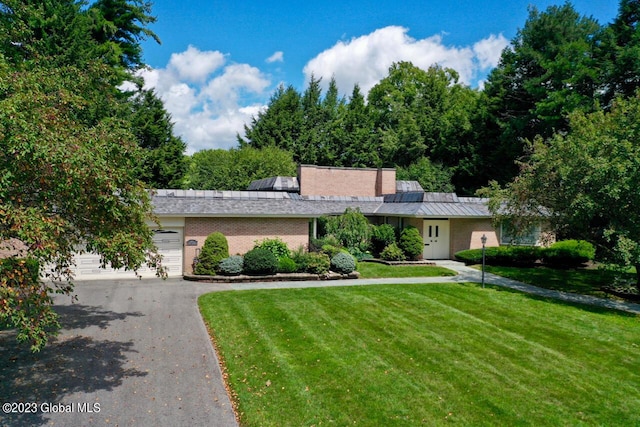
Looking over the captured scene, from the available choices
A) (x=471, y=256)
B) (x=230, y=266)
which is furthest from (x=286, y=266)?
(x=471, y=256)

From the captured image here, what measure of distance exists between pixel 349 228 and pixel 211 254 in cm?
840

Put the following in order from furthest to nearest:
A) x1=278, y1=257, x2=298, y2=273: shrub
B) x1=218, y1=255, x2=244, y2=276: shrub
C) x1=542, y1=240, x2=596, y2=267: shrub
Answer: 1. x1=542, y1=240, x2=596, y2=267: shrub
2. x1=278, y1=257, x2=298, y2=273: shrub
3. x1=218, y1=255, x2=244, y2=276: shrub

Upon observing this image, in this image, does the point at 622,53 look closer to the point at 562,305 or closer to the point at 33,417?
the point at 562,305

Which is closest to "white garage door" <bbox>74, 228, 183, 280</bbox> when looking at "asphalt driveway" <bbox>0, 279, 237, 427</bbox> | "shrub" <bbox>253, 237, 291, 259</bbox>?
"shrub" <bbox>253, 237, 291, 259</bbox>

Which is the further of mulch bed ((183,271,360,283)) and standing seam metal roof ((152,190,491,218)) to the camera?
standing seam metal roof ((152,190,491,218))

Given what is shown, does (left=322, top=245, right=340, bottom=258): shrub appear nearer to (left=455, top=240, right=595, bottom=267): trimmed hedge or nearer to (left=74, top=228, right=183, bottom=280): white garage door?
(left=74, top=228, right=183, bottom=280): white garage door

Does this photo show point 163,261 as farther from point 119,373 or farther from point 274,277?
point 119,373

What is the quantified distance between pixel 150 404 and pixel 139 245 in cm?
270

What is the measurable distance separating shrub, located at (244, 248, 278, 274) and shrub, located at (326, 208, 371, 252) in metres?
5.76

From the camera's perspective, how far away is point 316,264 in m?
19.2

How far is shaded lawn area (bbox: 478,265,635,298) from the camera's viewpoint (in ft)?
59.8

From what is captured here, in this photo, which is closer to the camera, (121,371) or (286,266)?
(121,371)

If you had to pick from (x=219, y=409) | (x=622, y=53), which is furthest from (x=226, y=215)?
(x=622, y=53)

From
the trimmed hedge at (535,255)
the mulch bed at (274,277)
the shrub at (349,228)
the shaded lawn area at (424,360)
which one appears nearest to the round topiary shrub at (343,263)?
the mulch bed at (274,277)
